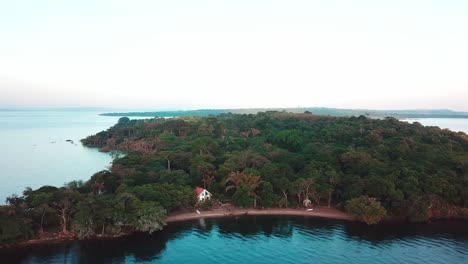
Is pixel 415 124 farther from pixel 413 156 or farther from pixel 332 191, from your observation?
pixel 332 191

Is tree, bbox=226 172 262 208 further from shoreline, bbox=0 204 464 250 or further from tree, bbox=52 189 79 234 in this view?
tree, bbox=52 189 79 234

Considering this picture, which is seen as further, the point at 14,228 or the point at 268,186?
the point at 268,186

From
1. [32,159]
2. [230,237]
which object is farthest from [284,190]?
[32,159]

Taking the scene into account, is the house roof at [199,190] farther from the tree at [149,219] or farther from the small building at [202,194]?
the tree at [149,219]

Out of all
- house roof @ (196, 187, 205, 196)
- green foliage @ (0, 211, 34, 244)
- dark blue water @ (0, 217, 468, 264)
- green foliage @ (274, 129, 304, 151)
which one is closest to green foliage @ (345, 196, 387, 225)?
dark blue water @ (0, 217, 468, 264)

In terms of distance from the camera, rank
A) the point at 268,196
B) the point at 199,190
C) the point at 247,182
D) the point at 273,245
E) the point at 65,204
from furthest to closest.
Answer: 1. the point at 199,190
2. the point at 247,182
3. the point at 268,196
4. the point at 273,245
5. the point at 65,204

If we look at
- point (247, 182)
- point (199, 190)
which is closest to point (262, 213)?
point (247, 182)

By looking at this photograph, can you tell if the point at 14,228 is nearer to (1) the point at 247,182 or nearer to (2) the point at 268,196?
(1) the point at 247,182

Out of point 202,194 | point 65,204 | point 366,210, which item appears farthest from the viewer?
point 202,194
